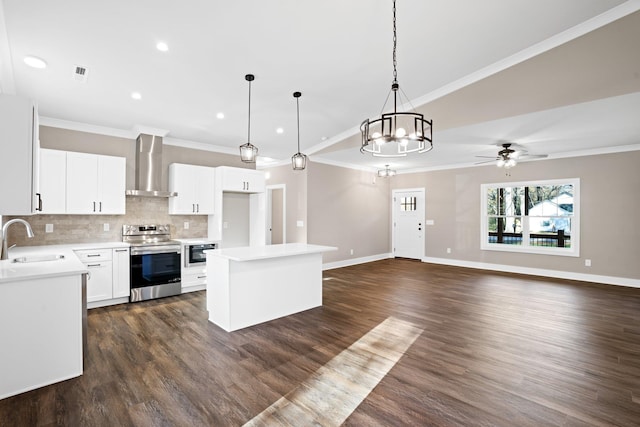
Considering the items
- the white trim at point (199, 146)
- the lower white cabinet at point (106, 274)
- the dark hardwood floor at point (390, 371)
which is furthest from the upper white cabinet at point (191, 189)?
the dark hardwood floor at point (390, 371)

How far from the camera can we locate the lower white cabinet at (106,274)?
406 cm

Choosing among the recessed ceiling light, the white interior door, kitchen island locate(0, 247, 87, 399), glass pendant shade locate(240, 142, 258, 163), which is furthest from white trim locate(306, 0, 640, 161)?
kitchen island locate(0, 247, 87, 399)

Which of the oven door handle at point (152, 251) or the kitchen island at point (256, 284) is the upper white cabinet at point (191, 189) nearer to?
the oven door handle at point (152, 251)

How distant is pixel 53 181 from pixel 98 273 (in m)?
1.38

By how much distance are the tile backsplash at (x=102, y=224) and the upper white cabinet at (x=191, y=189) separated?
11.2 inches

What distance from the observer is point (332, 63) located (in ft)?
12.1

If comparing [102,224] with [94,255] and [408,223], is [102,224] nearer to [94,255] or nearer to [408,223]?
[94,255]

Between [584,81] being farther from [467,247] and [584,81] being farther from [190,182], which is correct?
[190,182]

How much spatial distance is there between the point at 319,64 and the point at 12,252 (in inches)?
174

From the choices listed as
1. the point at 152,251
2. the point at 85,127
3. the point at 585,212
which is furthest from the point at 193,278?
the point at 585,212

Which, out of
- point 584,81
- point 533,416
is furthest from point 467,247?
point 533,416

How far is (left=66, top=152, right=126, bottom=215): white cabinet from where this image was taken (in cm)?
417

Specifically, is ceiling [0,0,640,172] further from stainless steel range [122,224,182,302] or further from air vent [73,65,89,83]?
stainless steel range [122,224,182,302]

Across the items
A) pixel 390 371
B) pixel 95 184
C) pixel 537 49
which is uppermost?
pixel 537 49
